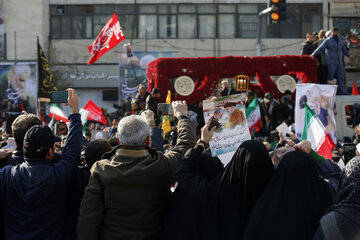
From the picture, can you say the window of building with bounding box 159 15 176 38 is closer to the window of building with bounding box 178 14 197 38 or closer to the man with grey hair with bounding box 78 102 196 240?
the window of building with bounding box 178 14 197 38

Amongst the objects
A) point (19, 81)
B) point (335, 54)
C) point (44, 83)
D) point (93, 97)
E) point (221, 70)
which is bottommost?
point (93, 97)

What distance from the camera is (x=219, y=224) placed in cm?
340

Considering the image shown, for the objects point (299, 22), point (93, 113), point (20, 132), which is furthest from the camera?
point (299, 22)

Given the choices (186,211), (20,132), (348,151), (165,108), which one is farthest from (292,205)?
(348,151)

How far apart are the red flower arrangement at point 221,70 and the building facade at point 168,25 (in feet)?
64.3

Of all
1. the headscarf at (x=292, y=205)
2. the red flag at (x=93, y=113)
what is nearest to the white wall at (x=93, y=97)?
the red flag at (x=93, y=113)

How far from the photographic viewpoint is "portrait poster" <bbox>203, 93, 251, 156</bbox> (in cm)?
523

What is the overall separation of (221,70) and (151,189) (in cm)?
1048

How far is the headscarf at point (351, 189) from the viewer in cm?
258

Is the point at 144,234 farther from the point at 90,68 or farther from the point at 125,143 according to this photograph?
the point at 90,68

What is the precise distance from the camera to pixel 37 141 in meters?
3.63

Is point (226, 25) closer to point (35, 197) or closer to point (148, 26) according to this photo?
point (148, 26)

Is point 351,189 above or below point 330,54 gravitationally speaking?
below

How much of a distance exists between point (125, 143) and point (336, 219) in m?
1.50
